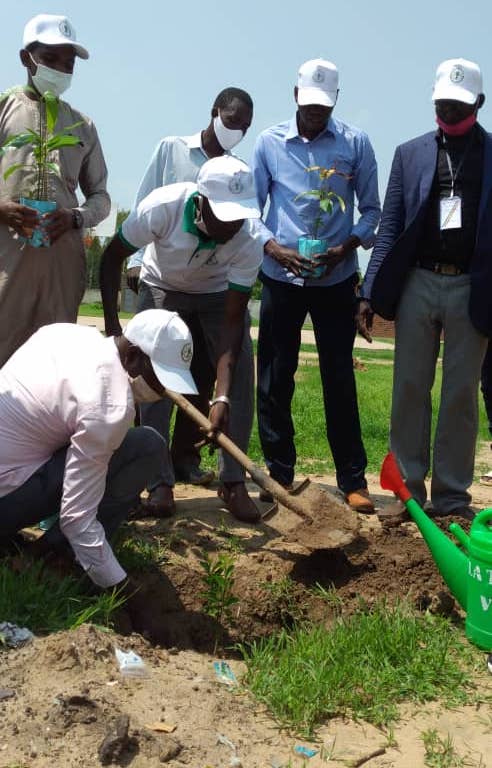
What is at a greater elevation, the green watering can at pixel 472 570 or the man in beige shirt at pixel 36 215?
the man in beige shirt at pixel 36 215

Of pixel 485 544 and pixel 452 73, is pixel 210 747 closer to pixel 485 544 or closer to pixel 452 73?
pixel 485 544

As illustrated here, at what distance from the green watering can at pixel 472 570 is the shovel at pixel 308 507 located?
0.40m

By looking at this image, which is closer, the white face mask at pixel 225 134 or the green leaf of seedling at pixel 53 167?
the green leaf of seedling at pixel 53 167

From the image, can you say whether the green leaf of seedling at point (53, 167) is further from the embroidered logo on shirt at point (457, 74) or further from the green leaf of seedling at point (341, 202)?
the embroidered logo on shirt at point (457, 74)

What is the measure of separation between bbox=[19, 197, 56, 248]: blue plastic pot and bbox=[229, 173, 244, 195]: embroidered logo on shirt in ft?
3.02

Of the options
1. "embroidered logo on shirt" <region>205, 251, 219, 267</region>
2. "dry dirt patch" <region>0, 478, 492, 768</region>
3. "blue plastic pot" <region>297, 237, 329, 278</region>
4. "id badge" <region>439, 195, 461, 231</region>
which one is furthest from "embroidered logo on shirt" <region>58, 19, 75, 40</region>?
"dry dirt patch" <region>0, 478, 492, 768</region>

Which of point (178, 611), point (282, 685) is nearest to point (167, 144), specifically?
point (178, 611)

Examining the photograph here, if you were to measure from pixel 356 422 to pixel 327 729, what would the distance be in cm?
254

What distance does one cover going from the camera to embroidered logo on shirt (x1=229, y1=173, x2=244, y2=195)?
4.31m

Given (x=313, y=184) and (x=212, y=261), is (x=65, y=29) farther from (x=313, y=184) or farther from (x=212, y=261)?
(x=313, y=184)

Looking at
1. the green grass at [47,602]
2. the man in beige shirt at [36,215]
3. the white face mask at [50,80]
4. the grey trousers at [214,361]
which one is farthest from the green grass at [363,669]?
the white face mask at [50,80]

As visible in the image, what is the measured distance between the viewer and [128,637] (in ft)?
11.8

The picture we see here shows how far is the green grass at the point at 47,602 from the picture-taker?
3.50 meters

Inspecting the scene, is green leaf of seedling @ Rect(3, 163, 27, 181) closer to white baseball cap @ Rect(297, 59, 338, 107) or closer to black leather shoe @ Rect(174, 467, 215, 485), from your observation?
white baseball cap @ Rect(297, 59, 338, 107)
